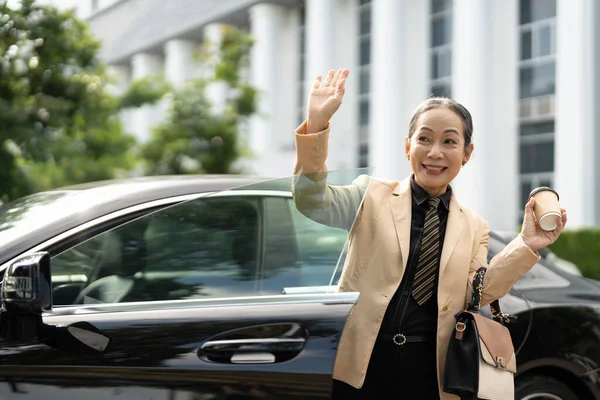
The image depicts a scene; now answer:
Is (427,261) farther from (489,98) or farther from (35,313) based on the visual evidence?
(489,98)

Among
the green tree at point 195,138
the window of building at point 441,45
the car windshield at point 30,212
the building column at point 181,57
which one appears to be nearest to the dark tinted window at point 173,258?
the car windshield at point 30,212

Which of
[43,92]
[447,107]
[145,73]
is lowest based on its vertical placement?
[447,107]

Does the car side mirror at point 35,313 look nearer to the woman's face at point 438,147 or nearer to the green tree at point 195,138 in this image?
the woman's face at point 438,147

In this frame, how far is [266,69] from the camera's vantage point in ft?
93.5

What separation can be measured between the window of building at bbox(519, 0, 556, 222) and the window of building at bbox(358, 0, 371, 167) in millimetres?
5939

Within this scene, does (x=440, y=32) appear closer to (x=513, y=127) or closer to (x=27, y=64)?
(x=513, y=127)

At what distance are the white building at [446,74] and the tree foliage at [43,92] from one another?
159 inches

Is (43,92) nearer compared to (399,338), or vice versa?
(399,338)

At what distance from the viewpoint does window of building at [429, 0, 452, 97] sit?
22.9m

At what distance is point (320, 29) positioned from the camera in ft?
81.9

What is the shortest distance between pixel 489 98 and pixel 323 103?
A: 1814 cm

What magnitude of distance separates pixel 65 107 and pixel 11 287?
8697 millimetres

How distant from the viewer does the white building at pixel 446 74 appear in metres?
17.5

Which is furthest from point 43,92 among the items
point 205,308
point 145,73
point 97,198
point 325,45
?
point 145,73
